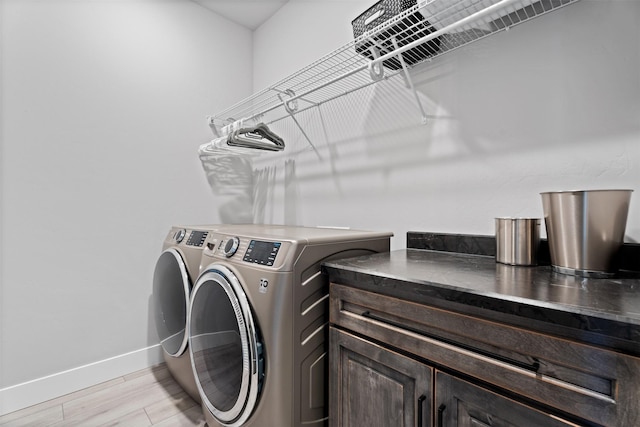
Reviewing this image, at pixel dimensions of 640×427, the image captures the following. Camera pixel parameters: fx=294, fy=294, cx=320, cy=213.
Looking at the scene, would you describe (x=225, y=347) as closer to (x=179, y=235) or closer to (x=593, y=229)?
(x=179, y=235)

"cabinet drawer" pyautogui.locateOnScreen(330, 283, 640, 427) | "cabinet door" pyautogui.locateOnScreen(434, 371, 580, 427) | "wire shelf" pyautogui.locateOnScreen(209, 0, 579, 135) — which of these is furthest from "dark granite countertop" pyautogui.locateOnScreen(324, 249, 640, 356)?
"wire shelf" pyautogui.locateOnScreen(209, 0, 579, 135)

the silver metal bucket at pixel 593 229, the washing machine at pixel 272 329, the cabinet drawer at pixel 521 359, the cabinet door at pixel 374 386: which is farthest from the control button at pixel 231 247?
the silver metal bucket at pixel 593 229

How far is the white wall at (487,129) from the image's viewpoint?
1.00m

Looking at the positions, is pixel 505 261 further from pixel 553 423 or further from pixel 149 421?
pixel 149 421

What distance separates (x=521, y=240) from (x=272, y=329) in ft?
3.10

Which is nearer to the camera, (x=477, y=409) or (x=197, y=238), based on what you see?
(x=477, y=409)

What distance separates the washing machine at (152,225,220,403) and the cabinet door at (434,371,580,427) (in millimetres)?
1302

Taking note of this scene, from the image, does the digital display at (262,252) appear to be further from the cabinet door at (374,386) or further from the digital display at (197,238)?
the digital display at (197,238)

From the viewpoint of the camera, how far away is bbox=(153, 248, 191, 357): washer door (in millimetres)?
1671

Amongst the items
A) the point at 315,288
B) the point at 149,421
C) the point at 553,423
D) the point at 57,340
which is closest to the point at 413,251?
the point at 315,288

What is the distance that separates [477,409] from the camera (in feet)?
2.31

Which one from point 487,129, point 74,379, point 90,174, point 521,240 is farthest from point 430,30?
point 74,379

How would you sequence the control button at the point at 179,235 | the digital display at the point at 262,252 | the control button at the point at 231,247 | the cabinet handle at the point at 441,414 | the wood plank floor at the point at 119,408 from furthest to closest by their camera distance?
1. the control button at the point at 179,235
2. the wood plank floor at the point at 119,408
3. the control button at the point at 231,247
4. the digital display at the point at 262,252
5. the cabinet handle at the point at 441,414

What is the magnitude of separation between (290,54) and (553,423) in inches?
99.2
